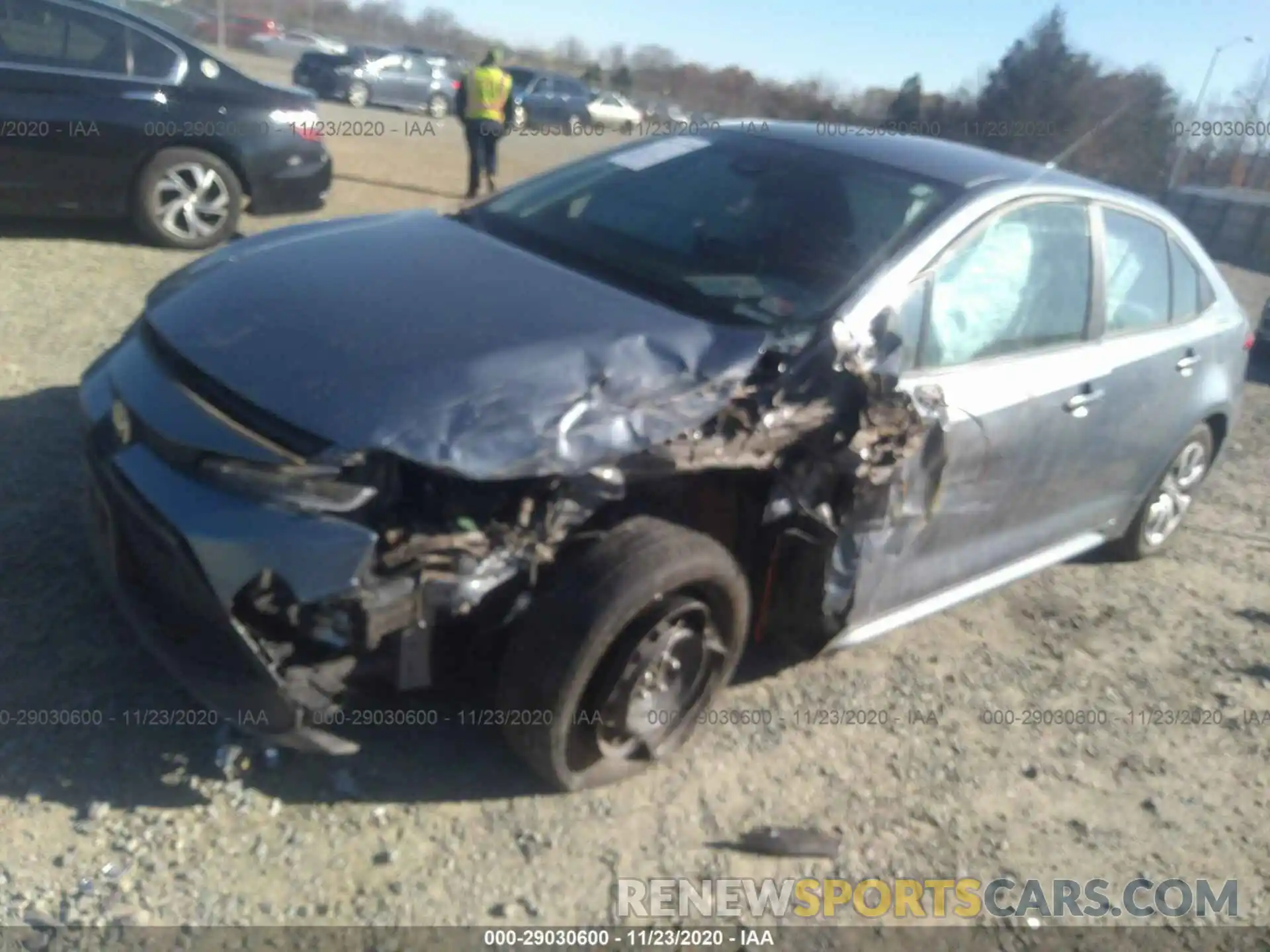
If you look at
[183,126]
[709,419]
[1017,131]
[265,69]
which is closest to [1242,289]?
[1017,131]

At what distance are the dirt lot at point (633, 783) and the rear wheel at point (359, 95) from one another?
22.8m

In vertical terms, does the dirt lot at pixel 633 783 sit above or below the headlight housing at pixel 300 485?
below

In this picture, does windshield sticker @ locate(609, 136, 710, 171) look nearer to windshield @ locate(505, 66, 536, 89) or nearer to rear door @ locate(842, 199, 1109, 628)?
rear door @ locate(842, 199, 1109, 628)

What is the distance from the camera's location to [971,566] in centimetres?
397

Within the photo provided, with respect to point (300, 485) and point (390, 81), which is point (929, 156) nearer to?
point (300, 485)

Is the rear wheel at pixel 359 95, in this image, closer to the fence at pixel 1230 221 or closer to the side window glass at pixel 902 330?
the fence at pixel 1230 221

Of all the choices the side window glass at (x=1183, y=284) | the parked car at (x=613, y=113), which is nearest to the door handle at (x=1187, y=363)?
the side window glass at (x=1183, y=284)

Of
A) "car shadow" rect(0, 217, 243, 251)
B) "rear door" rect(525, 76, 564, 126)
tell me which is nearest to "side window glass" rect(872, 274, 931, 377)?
"car shadow" rect(0, 217, 243, 251)

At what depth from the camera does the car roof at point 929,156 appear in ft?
12.7

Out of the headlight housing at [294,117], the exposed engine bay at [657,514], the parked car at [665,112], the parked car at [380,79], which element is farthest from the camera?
the parked car at [665,112]

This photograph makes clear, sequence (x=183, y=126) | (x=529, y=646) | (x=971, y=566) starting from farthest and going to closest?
(x=183, y=126) < (x=971, y=566) < (x=529, y=646)

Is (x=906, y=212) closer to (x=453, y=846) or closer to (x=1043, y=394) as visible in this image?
(x=1043, y=394)

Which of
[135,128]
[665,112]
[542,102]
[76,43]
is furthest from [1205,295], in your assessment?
[665,112]

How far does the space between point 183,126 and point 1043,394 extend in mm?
5887
